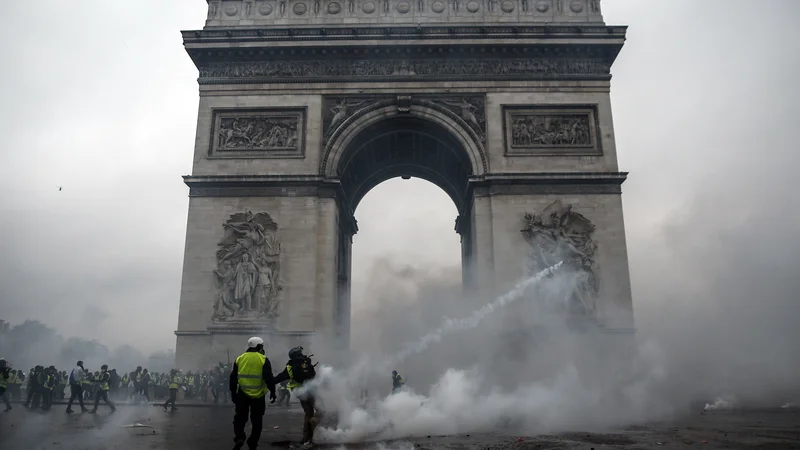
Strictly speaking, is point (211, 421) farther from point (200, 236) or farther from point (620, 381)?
point (620, 381)

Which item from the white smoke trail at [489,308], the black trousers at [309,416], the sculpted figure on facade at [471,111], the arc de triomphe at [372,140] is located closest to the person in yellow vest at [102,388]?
the arc de triomphe at [372,140]

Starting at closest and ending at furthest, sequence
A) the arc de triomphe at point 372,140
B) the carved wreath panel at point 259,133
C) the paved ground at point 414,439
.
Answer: the paved ground at point 414,439, the arc de triomphe at point 372,140, the carved wreath panel at point 259,133

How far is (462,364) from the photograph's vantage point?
1933cm

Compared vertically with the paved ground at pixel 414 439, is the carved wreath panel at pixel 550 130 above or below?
above

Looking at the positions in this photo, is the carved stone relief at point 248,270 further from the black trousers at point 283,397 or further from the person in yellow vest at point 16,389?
Result: the person in yellow vest at point 16,389

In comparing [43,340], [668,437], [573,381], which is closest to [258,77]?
[573,381]

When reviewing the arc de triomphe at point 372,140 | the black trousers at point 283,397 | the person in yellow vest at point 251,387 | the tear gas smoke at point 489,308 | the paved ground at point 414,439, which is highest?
the arc de triomphe at point 372,140

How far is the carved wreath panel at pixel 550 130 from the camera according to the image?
73.0 feet

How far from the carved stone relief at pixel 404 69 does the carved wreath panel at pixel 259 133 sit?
1436 millimetres

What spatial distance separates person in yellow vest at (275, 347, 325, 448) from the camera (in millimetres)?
8484

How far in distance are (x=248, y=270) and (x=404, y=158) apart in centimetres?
984

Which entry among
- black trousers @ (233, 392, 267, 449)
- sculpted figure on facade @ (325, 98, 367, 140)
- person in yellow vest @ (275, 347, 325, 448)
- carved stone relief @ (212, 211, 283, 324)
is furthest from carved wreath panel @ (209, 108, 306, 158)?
black trousers @ (233, 392, 267, 449)

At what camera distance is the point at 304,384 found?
28.1 ft

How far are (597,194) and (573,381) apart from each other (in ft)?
26.0
